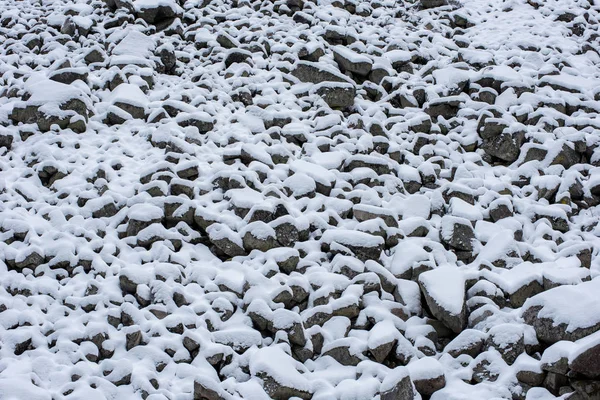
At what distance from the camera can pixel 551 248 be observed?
18.4 ft

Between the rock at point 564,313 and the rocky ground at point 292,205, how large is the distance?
0.02 meters

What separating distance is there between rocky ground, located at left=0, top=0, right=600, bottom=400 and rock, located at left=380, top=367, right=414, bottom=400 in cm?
2

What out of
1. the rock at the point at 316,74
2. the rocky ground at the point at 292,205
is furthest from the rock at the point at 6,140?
the rock at the point at 316,74

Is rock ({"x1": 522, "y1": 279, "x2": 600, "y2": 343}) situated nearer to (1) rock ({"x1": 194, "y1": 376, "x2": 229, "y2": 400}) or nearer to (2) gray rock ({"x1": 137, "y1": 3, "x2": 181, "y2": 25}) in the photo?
(1) rock ({"x1": 194, "y1": 376, "x2": 229, "y2": 400})

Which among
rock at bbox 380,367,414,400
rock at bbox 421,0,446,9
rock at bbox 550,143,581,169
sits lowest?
rock at bbox 380,367,414,400

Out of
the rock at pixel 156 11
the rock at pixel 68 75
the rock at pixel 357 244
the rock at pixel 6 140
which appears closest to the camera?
the rock at pixel 357 244

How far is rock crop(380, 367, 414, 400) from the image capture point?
400 cm

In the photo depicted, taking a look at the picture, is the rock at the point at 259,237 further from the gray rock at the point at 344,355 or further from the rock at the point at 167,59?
the rock at the point at 167,59

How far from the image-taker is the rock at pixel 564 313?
4.31 metres

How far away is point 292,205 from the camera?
5910 millimetres

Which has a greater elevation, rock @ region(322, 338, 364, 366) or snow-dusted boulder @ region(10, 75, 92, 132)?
snow-dusted boulder @ region(10, 75, 92, 132)

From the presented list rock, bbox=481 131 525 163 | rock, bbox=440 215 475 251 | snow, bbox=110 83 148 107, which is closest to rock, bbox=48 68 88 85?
snow, bbox=110 83 148 107

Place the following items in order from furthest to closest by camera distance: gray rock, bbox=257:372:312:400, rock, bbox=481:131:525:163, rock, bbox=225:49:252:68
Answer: rock, bbox=225:49:252:68, rock, bbox=481:131:525:163, gray rock, bbox=257:372:312:400

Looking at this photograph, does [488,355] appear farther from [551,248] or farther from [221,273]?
[221,273]
